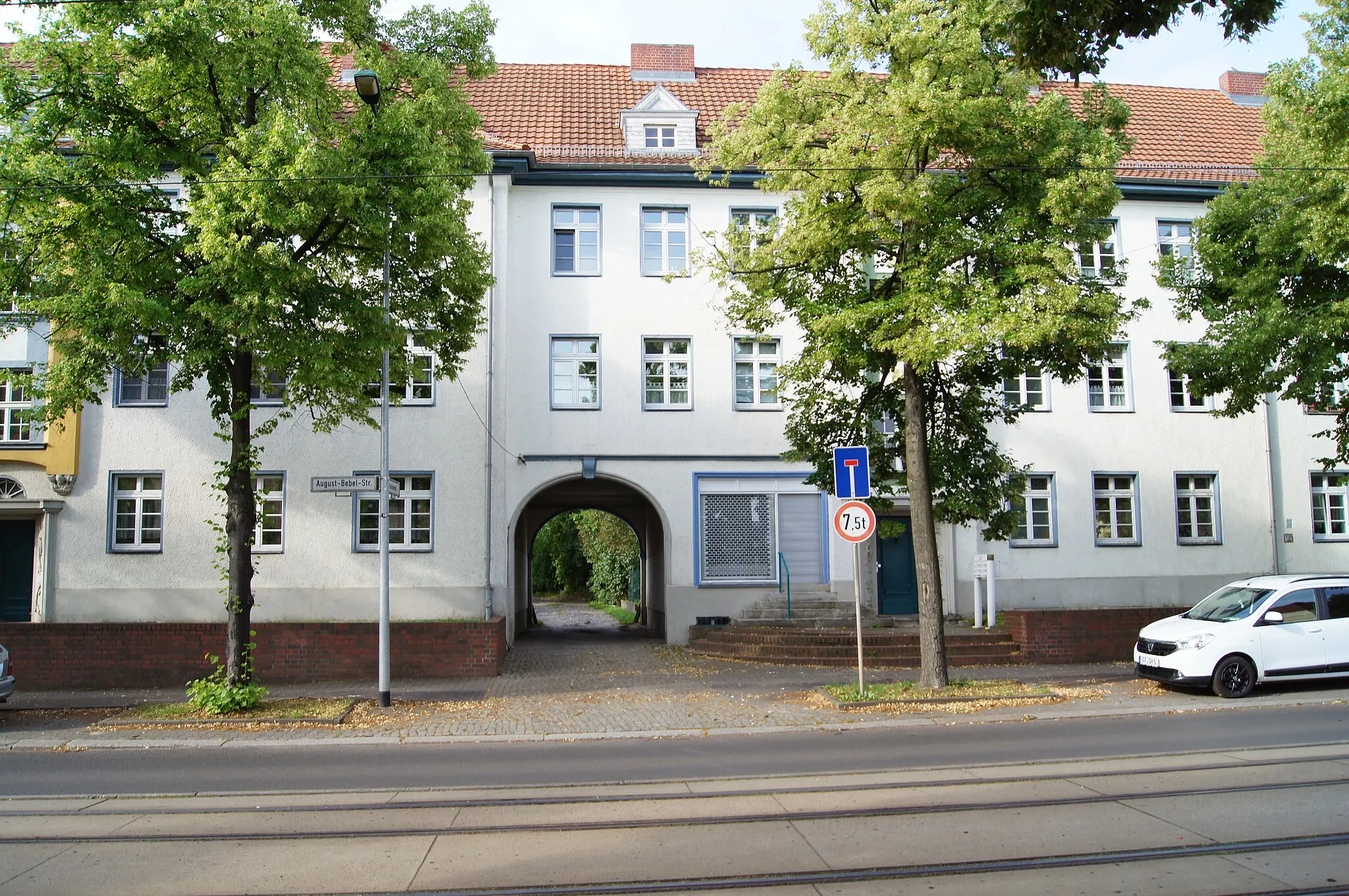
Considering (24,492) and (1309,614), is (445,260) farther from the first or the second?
(1309,614)

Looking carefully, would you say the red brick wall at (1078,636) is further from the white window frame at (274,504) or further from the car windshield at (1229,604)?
the white window frame at (274,504)

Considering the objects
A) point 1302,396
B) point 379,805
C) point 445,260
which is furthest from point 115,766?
point 1302,396

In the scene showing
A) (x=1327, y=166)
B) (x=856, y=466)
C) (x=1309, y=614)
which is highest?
(x=1327, y=166)

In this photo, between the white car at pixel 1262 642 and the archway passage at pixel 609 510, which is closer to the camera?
the white car at pixel 1262 642

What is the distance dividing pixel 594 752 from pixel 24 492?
14.3 m

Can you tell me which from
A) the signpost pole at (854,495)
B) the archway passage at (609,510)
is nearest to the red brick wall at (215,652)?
the archway passage at (609,510)

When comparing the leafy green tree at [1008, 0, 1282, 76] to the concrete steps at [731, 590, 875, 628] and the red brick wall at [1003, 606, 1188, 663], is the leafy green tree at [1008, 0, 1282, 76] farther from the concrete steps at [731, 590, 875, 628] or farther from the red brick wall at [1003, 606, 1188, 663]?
the concrete steps at [731, 590, 875, 628]

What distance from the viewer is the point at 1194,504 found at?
22359mm

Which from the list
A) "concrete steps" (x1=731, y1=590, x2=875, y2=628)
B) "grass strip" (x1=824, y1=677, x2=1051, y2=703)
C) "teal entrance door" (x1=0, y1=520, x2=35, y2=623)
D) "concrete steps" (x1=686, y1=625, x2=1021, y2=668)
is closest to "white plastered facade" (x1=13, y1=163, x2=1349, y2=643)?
"concrete steps" (x1=731, y1=590, x2=875, y2=628)

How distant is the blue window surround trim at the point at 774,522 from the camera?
Answer: 20.8 m

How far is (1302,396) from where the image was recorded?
1566cm

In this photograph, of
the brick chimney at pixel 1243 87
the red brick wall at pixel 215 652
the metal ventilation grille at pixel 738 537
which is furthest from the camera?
the brick chimney at pixel 1243 87

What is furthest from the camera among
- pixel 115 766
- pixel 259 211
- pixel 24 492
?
pixel 24 492

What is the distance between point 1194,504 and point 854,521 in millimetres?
13109
